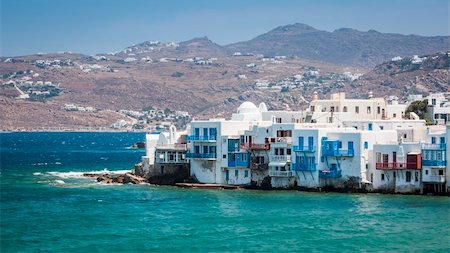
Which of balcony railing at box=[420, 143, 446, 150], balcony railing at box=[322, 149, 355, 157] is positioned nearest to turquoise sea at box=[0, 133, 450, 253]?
balcony railing at box=[322, 149, 355, 157]

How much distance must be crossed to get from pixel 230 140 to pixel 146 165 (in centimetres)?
760

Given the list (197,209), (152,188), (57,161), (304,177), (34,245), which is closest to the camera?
(34,245)

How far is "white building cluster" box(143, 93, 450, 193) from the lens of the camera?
5094 cm

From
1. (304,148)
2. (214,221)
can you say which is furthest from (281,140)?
(214,221)

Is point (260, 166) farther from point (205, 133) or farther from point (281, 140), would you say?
point (205, 133)

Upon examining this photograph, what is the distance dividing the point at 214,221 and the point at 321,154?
1104 centimetres

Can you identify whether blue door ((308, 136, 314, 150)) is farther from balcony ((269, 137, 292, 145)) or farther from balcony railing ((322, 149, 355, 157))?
balcony ((269, 137, 292, 145))

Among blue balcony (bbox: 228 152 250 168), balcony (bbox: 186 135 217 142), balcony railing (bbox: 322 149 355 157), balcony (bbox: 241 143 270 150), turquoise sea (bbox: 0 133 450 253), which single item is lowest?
turquoise sea (bbox: 0 133 450 253)

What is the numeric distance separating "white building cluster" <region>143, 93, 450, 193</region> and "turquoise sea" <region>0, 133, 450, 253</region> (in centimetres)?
127

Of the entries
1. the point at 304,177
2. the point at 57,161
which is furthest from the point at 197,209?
the point at 57,161

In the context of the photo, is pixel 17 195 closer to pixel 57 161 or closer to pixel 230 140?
pixel 230 140

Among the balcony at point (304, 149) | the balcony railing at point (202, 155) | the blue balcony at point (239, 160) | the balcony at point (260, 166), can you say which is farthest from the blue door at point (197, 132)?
the balcony at point (304, 149)

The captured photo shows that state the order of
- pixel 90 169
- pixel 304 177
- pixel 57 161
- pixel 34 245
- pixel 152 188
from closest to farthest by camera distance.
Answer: pixel 34 245 < pixel 304 177 < pixel 152 188 < pixel 90 169 < pixel 57 161

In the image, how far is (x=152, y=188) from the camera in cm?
5847
